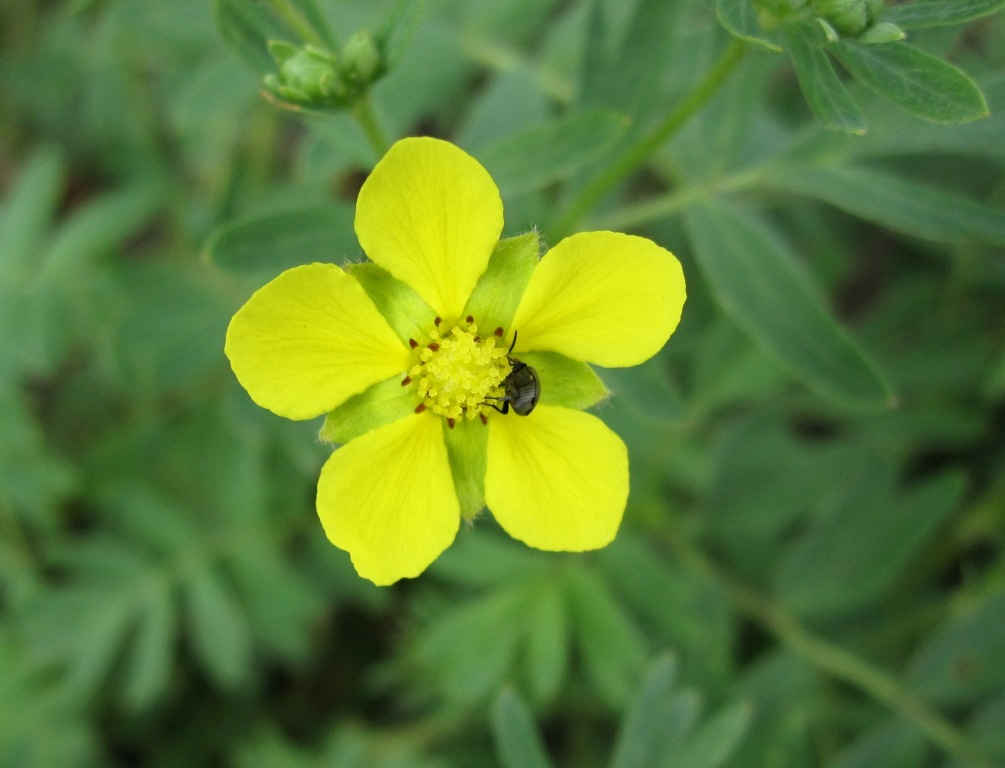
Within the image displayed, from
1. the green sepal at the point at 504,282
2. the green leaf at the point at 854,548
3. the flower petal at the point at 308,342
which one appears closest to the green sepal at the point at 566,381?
the green sepal at the point at 504,282

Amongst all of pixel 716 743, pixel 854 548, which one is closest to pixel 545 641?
pixel 716 743

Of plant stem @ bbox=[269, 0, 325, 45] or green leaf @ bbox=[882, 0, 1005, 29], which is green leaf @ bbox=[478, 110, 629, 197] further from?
green leaf @ bbox=[882, 0, 1005, 29]

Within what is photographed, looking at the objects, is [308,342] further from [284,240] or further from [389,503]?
[284,240]

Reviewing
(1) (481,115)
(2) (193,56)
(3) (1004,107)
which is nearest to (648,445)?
(1) (481,115)

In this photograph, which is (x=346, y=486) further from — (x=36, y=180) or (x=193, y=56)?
(x=193, y=56)

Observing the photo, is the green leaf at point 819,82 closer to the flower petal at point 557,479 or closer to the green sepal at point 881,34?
the green sepal at point 881,34
